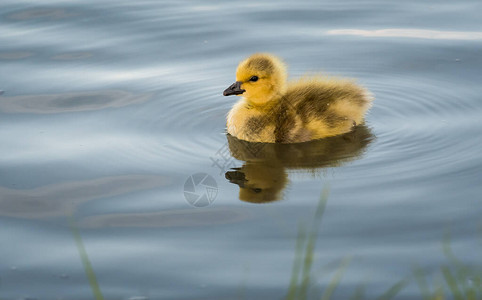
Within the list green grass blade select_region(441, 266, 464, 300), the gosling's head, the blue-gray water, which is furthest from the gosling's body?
green grass blade select_region(441, 266, 464, 300)

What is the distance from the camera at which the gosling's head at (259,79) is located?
5488 millimetres

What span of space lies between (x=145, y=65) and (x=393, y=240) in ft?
11.2

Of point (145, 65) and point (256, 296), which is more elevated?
point (145, 65)

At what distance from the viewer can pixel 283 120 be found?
5.40 metres

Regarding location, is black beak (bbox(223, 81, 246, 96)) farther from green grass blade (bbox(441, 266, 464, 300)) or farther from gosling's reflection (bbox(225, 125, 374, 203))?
green grass blade (bbox(441, 266, 464, 300))

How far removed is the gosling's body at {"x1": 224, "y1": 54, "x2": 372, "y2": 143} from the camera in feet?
17.7

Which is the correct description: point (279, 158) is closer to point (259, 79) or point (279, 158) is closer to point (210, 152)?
point (210, 152)

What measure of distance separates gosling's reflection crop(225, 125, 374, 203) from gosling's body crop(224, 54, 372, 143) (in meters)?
0.07

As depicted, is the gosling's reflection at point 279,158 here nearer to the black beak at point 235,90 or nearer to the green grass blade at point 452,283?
the black beak at point 235,90

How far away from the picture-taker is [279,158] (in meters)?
5.16

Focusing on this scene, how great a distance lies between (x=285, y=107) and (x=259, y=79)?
24cm

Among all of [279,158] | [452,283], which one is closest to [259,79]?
[279,158]

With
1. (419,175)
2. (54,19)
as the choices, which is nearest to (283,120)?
(419,175)

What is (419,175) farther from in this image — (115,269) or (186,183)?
(115,269)
